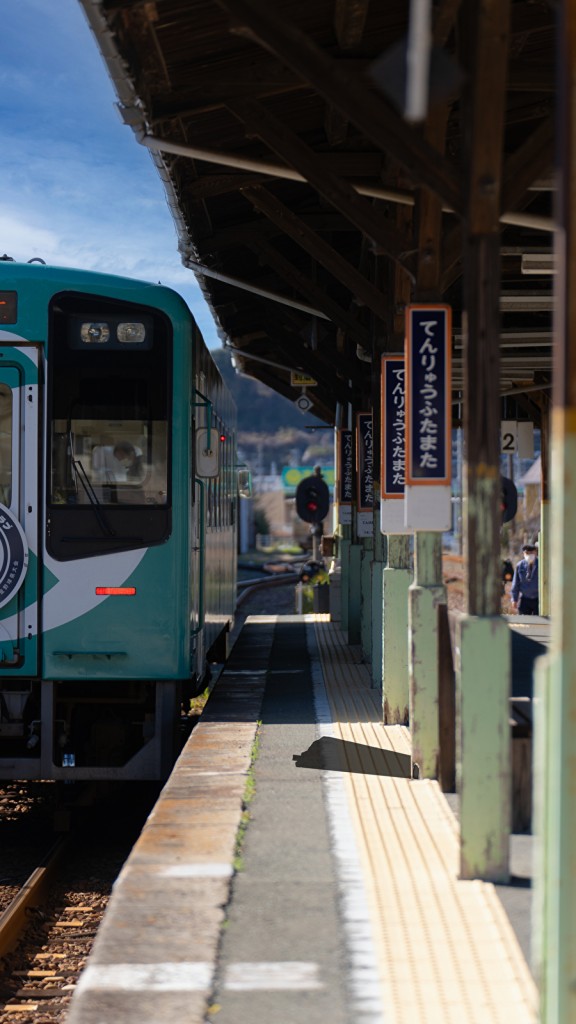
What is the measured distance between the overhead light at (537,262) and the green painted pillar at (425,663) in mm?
2836

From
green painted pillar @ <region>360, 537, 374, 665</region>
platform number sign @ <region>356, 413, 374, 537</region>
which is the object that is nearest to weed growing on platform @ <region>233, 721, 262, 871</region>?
green painted pillar @ <region>360, 537, 374, 665</region>

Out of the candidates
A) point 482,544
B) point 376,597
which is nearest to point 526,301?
point 376,597

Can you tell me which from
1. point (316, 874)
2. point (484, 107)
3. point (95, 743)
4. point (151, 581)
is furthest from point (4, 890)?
point (484, 107)

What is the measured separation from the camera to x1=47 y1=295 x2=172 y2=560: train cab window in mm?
6895

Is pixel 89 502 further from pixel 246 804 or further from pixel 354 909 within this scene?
pixel 354 909

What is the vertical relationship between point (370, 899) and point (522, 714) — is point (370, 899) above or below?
below

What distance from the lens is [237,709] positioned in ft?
26.8

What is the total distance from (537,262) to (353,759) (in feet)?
12.3

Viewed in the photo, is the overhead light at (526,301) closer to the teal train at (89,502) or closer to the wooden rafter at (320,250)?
the wooden rafter at (320,250)

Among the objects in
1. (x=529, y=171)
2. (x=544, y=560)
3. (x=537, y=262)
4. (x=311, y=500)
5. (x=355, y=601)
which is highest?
(x=537, y=262)

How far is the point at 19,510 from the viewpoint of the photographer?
6.91 metres

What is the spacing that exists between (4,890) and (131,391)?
2808mm

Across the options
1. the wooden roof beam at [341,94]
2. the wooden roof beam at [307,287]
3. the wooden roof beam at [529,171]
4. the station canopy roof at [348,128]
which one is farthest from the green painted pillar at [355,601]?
the wooden roof beam at [341,94]

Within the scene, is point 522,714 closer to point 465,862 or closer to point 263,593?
point 465,862
